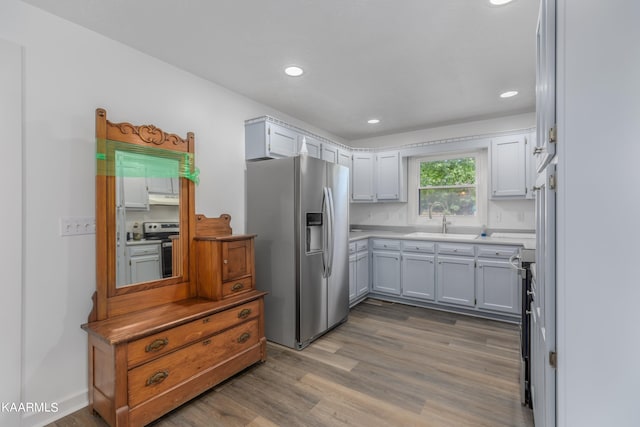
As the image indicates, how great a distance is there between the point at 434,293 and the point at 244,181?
9.17 ft

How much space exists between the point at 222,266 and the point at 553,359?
2.22m

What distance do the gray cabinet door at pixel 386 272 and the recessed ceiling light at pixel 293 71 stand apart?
2.65m

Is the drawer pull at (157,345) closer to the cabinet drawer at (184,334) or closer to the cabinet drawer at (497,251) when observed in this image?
the cabinet drawer at (184,334)

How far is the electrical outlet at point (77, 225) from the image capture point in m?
2.01

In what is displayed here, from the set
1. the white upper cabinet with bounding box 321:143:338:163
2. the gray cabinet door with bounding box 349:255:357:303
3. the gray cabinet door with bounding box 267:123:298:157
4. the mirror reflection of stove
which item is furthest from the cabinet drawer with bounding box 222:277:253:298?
the white upper cabinet with bounding box 321:143:338:163

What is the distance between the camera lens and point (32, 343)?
188cm

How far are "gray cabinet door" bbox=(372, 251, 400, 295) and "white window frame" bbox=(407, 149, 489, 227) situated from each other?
0.88 metres

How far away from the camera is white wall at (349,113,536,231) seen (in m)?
3.99

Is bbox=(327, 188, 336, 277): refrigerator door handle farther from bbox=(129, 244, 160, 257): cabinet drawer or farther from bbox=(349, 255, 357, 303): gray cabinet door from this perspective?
bbox=(129, 244, 160, 257): cabinet drawer

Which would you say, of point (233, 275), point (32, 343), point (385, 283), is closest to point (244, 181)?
point (233, 275)

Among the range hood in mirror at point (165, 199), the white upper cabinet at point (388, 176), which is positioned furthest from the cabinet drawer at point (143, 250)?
the white upper cabinet at point (388, 176)

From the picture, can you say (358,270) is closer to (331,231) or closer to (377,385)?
(331,231)

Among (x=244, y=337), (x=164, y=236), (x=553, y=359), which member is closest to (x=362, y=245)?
(x=244, y=337)

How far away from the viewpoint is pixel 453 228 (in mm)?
4477
